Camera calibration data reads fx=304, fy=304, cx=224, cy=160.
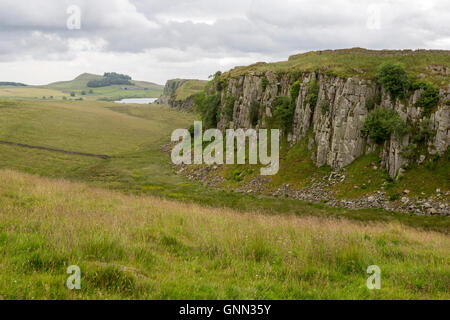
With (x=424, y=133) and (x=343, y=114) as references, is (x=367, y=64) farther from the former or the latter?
(x=424, y=133)

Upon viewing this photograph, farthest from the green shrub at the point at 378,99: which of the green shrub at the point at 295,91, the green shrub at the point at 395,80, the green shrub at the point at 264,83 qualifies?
the green shrub at the point at 264,83

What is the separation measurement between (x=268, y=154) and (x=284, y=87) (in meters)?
14.8

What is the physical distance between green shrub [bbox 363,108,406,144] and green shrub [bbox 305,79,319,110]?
10.8m

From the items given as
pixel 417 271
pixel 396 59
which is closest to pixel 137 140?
pixel 396 59

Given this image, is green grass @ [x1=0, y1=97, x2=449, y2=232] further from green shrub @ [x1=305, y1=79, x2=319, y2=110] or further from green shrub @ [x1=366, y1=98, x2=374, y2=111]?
green shrub @ [x1=366, y1=98, x2=374, y2=111]

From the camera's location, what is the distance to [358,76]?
153ft

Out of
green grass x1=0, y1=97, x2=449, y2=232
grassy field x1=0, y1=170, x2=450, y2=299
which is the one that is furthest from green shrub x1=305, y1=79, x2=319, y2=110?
grassy field x1=0, y1=170, x2=450, y2=299

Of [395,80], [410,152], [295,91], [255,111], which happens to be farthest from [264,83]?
[410,152]

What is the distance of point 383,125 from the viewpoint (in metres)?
40.7

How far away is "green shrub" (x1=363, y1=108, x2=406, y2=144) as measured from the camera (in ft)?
130

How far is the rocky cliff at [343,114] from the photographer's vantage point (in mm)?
38750

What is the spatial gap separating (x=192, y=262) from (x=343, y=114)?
4312 centimetres

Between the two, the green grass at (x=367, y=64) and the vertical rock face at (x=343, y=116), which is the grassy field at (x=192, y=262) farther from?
the green grass at (x=367, y=64)

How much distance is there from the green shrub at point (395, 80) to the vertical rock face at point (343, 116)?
118 cm
